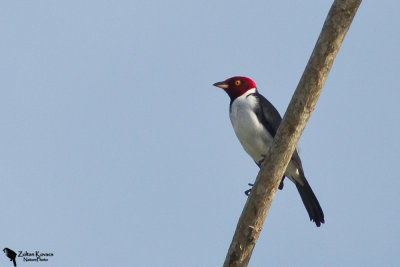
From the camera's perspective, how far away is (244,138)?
7270 millimetres

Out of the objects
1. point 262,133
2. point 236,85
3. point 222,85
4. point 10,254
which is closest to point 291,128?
point 262,133

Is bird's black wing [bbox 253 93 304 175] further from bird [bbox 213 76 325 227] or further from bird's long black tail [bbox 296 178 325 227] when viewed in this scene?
bird's long black tail [bbox 296 178 325 227]

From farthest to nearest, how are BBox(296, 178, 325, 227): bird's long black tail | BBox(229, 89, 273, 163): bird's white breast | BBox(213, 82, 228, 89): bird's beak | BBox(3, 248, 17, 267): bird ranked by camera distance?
BBox(213, 82, 228, 89): bird's beak < BBox(229, 89, 273, 163): bird's white breast < BBox(296, 178, 325, 227): bird's long black tail < BBox(3, 248, 17, 267): bird

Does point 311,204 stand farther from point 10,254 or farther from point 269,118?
point 10,254

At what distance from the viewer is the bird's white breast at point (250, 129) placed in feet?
23.6

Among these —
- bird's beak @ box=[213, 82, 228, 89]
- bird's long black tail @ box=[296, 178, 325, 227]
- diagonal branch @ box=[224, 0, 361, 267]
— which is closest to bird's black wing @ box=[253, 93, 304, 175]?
bird's long black tail @ box=[296, 178, 325, 227]

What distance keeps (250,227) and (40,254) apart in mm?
2254

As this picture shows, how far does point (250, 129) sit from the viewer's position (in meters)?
7.19

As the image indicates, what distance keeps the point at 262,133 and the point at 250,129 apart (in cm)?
14

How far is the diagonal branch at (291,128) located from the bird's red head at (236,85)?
11.3 feet

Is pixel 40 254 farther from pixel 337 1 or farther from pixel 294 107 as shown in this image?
pixel 337 1

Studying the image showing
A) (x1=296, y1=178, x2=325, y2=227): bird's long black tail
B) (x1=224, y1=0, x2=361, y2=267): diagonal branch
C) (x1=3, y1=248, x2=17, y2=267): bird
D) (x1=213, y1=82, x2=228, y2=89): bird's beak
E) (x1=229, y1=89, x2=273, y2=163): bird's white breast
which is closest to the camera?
(x1=224, y1=0, x2=361, y2=267): diagonal branch

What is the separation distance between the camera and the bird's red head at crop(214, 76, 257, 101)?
26.3 feet

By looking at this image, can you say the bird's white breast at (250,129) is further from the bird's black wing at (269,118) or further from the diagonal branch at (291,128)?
the diagonal branch at (291,128)
